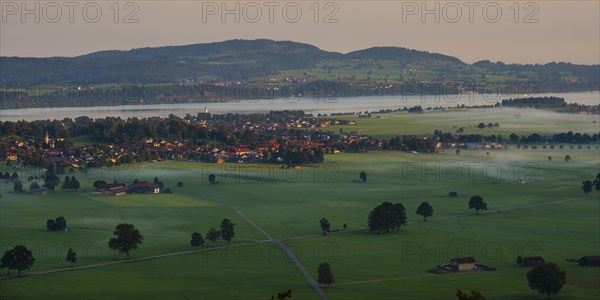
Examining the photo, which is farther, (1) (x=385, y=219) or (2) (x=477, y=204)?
(2) (x=477, y=204)

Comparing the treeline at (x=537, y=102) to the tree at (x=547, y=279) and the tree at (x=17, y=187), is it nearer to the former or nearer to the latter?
the tree at (x=17, y=187)

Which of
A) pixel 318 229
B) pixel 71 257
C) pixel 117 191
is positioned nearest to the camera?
pixel 71 257

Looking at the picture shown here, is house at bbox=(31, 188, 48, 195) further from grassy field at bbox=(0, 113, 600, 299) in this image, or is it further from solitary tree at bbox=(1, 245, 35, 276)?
solitary tree at bbox=(1, 245, 35, 276)

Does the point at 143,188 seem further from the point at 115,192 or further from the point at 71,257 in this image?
the point at 71,257

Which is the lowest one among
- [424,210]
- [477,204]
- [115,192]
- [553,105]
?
[424,210]

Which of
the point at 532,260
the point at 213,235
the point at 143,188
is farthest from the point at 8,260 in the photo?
the point at 143,188

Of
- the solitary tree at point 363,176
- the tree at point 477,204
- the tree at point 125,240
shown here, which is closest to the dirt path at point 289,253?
the tree at point 125,240

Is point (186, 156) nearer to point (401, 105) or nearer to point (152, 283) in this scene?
point (152, 283)

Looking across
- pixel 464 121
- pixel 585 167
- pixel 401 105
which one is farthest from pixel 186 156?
pixel 401 105

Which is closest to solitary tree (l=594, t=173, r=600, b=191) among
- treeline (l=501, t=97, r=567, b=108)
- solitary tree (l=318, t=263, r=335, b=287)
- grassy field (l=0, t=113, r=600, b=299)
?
grassy field (l=0, t=113, r=600, b=299)
